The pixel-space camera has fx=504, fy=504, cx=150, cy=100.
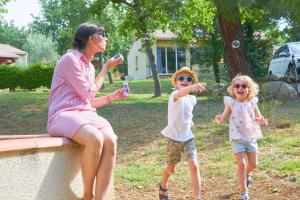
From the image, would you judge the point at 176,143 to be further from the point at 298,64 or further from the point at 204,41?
the point at 204,41

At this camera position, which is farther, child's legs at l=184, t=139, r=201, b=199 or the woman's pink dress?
child's legs at l=184, t=139, r=201, b=199

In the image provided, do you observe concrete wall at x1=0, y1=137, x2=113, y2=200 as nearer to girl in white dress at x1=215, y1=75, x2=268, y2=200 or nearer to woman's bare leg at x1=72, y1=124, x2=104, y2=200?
woman's bare leg at x1=72, y1=124, x2=104, y2=200

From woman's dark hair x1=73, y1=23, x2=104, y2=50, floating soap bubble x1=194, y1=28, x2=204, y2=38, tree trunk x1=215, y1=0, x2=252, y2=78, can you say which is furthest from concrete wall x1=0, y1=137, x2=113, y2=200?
floating soap bubble x1=194, y1=28, x2=204, y2=38

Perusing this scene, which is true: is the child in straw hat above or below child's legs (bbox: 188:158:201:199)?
above

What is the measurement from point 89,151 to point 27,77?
2150 cm

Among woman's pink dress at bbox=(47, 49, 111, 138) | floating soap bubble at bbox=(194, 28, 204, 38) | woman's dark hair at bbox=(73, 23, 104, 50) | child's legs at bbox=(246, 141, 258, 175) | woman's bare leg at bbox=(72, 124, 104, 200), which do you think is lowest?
child's legs at bbox=(246, 141, 258, 175)

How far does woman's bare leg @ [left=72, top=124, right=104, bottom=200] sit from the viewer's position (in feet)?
11.7

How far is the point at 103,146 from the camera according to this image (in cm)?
365

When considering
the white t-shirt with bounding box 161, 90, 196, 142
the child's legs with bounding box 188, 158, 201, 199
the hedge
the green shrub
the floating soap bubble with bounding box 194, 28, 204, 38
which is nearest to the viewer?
the child's legs with bounding box 188, 158, 201, 199

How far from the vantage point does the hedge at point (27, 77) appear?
24312 mm

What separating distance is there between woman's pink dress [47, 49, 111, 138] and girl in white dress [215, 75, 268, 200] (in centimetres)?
140

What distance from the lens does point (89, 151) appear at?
357 centimetres

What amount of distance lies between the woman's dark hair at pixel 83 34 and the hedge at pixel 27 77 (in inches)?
816

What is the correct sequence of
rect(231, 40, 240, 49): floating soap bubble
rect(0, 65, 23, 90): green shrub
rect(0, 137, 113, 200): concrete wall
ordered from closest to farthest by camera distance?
1. rect(0, 137, 113, 200): concrete wall
2. rect(231, 40, 240, 49): floating soap bubble
3. rect(0, 65, 23, 90): green shrub
